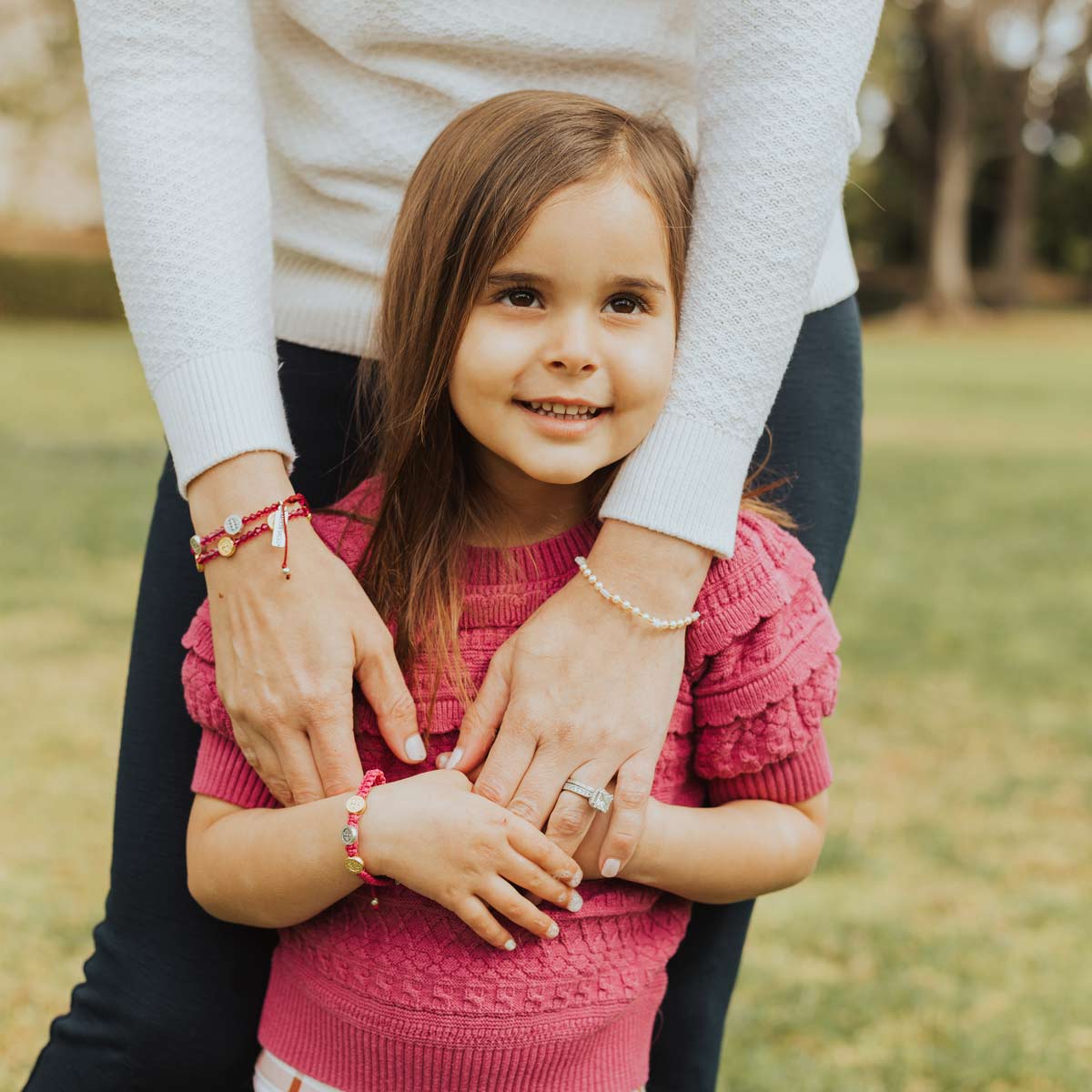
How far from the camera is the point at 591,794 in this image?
1.31 m

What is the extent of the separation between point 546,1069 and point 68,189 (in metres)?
29.0

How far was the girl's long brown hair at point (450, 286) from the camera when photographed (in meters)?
1.34

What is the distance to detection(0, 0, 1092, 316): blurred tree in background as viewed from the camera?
24203 mm

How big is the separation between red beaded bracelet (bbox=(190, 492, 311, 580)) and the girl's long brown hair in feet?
0.43

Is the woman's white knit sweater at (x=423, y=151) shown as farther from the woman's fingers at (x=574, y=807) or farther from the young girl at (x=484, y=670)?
the woman's fingers at (x=574, y=807)

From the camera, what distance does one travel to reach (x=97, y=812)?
377 cm

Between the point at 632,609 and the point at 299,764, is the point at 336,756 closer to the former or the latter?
the point at 299,764

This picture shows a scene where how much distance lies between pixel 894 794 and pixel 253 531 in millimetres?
3096

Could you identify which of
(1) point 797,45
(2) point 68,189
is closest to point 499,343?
(1) point 797,45

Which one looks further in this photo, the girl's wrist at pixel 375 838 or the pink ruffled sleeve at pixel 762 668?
the pink ruffled sleeve at pixel 762 668

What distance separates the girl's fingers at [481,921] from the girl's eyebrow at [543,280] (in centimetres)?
60

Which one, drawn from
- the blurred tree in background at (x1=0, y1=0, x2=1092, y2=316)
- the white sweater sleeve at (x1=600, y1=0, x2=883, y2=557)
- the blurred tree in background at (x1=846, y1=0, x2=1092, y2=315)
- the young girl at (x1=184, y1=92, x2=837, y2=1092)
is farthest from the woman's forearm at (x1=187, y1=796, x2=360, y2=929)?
the blurred tree in background at (x1=846, y1=0, x2=1092, y2=315)

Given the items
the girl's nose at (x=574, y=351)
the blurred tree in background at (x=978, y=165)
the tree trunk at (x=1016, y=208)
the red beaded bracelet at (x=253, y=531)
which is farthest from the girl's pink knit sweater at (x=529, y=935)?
the tree trunk at (x=1016, y=208)

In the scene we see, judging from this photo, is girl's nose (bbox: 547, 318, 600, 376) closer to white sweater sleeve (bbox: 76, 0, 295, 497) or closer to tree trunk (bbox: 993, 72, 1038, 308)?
white sweater sleeve (bbox: 76, 0, 295, 497)
